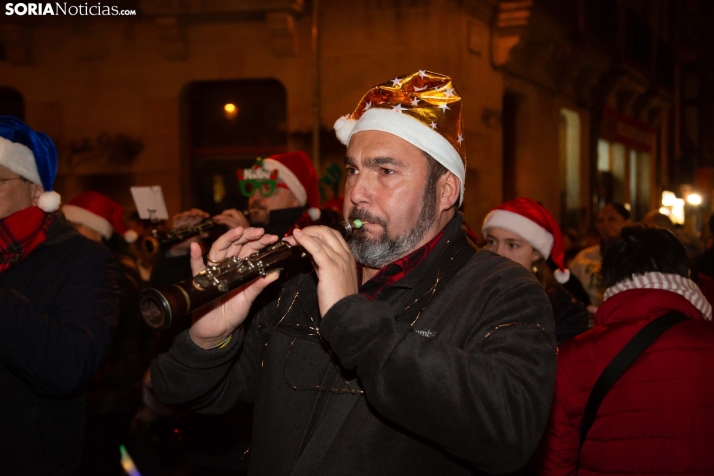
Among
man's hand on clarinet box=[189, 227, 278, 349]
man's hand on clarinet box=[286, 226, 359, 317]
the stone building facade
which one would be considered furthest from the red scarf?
the stone building facade

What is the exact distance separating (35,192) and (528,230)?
2.82m

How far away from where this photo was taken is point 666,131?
23375 mm

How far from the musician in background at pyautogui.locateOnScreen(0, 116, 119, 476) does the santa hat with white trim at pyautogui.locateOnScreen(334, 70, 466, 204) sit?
1294mm

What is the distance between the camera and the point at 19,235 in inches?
101

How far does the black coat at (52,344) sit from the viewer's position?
2256 millimetres

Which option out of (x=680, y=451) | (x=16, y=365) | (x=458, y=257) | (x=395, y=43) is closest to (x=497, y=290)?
(x=458, y=257)

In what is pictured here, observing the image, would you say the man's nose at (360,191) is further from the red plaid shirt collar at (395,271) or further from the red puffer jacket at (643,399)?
the red puffer jacket at (643,399)

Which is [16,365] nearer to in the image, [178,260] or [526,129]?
[178,260]

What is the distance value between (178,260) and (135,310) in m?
0.71

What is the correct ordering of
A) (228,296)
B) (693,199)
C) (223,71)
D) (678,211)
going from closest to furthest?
(228,296) → (223,71) → (678,211) → (693,199)

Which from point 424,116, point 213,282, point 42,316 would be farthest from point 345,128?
point 42,316

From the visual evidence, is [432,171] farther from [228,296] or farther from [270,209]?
[270,209]

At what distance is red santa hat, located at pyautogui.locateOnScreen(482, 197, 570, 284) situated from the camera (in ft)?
13.0

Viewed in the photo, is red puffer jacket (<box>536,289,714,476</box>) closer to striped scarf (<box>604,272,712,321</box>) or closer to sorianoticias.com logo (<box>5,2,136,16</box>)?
striped scarf (<box>604,272,712,321</box>)
